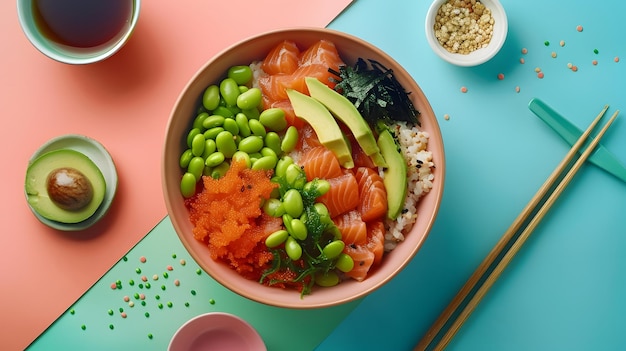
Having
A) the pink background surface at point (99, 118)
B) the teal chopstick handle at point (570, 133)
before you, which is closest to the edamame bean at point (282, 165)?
the pink background surface at point (99, 118)

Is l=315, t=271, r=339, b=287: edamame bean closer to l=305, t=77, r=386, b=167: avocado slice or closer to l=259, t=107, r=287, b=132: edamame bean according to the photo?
l=305, t=77, r=386, b=167: avocado slice

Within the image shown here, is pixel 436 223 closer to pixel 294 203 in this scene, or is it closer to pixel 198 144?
pixel 294 203

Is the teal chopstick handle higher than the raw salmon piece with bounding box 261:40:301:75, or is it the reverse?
the raw salmon piece with bounding box 261:40:301:75

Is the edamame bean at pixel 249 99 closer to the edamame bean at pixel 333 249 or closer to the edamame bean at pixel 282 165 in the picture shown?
the edamame bean at pixel 282 165

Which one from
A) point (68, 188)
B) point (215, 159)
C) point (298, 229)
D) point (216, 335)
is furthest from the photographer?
point (216, 335)

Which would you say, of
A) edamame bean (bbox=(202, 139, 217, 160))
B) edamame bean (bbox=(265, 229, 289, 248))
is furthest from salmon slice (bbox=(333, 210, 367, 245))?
edamame bean (bbox=(202, 139, 217, 160))

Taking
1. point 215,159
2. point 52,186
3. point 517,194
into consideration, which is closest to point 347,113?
point 215,159
